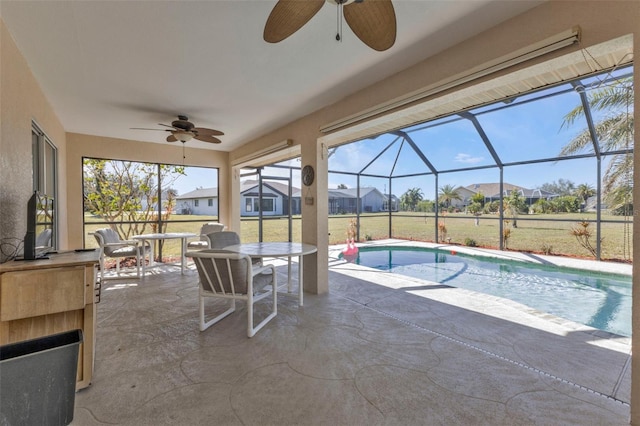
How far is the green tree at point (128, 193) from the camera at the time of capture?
5836 millimetres

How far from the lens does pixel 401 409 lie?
66.4 inches

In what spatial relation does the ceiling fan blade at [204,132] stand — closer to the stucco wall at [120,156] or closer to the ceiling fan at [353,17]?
the stucco wall at [120,156]

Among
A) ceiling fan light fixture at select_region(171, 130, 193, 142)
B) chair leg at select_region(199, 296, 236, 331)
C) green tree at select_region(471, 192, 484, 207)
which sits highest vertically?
ceiling fan light fixture at select_region(171, 130, 193, 142)

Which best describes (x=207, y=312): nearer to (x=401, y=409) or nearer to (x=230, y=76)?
(x=401, y=409)

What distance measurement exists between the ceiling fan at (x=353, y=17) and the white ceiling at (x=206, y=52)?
440mm

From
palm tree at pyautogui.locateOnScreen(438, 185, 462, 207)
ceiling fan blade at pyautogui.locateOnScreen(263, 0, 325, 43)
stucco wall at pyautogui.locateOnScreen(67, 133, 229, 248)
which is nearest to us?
ceiling fan blade at pyautogui.locateOnScreen(263, 0, 325, 43)

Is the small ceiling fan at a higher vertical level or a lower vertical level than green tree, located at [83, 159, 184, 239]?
higher

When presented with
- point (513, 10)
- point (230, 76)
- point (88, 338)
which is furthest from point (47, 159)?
point (513, 10)

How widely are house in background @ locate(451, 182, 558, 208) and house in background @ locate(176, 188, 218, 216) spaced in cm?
675

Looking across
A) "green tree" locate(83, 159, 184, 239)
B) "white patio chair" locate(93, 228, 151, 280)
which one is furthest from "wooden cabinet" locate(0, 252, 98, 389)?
"green tree" locate(83, 159, 184, 239)

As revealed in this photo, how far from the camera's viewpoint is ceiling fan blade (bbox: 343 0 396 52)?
4.81 ft

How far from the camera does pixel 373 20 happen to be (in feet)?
5.05

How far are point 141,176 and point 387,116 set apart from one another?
5.65 m

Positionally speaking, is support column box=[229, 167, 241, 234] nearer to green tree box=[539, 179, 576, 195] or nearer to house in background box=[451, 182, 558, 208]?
house in background box=[451, 182, 558, 208]
